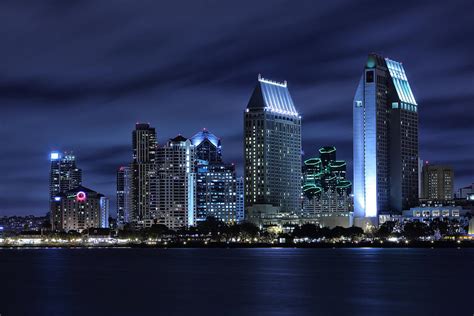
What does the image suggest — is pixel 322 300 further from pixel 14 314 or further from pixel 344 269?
pixel 344 269

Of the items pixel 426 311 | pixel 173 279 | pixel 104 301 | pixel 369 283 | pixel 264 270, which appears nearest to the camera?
pixel 426 311

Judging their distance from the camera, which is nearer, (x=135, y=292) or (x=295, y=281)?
(x=135, y=292)

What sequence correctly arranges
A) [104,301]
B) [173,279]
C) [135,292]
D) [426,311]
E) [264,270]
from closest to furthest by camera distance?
1. [426,311]
2. [104,301]
3. [135,292]
4. [173,279]
5. [264,270]

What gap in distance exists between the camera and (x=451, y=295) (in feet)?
305

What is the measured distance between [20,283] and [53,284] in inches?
194

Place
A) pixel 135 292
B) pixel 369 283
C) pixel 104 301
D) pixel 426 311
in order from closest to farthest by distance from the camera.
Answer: pixel 426 311 → pixel 104 301 → pixel 135 292 → pixel 369 283

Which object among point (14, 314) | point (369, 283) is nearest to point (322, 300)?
point (369, 283)

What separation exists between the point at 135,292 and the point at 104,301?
10.1 m

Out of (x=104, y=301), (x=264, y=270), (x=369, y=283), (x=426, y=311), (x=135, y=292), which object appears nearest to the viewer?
(x=426, y=311)

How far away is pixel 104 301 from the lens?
88438 mm

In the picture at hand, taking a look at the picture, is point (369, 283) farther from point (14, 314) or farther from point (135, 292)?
point (14, 314)

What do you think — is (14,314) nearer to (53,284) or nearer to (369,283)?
(53,284)

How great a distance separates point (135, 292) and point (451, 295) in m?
33.3

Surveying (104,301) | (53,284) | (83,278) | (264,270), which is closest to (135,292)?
(104,301)
